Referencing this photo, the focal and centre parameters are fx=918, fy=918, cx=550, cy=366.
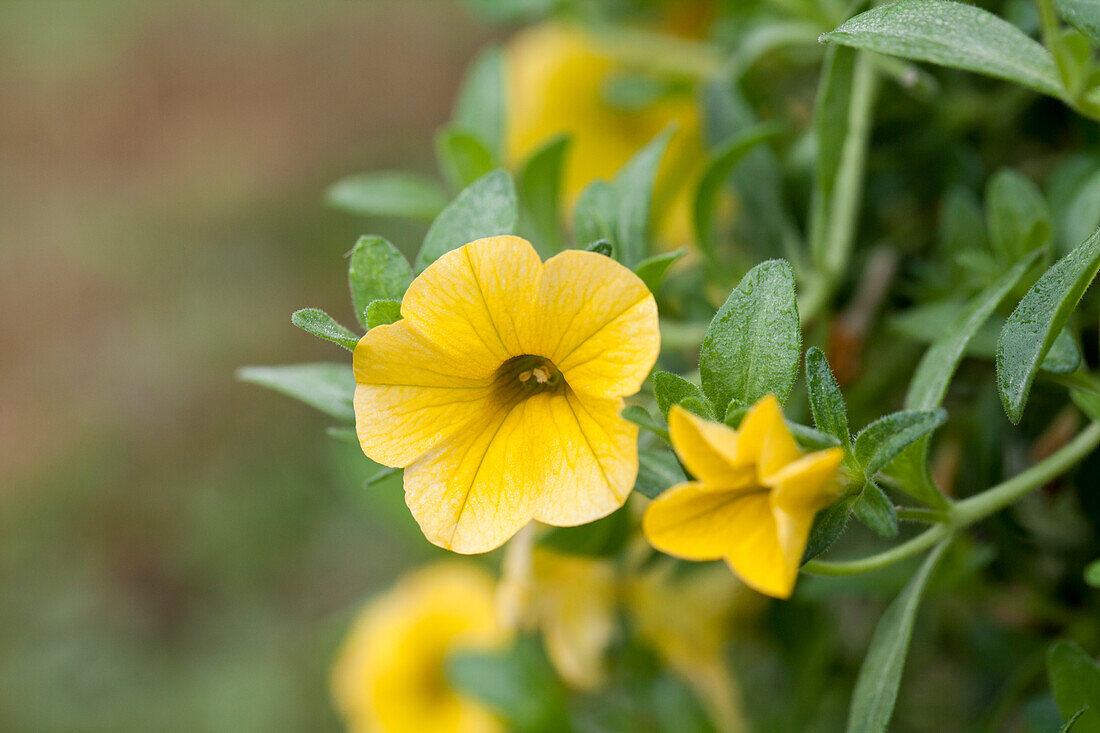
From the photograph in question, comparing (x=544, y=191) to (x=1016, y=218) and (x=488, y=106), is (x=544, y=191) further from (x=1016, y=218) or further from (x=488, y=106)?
(x=1016, y=218)

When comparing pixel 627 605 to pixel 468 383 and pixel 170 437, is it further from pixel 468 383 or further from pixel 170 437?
pixel 170 437

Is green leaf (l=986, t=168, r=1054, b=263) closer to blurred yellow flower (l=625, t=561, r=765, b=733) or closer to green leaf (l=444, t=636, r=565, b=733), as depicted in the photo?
blurred yellow flower (l=625, t=561, r=765, b=733)

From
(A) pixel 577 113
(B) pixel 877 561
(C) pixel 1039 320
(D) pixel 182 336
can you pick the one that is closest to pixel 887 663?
(B) pixel 877 561

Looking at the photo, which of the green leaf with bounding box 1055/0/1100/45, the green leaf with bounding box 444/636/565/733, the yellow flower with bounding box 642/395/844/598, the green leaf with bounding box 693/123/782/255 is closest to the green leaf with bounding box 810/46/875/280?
the green leaf with bounding box 693/123/782/255

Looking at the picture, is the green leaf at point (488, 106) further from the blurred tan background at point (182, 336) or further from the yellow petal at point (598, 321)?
the blurred tan background at point (182, 336)

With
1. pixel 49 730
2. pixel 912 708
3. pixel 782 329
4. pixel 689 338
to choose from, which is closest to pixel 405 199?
pixel 689 338

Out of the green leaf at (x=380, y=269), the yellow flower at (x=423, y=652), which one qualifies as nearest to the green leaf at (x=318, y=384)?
the green leaf at (x=380, y=269)

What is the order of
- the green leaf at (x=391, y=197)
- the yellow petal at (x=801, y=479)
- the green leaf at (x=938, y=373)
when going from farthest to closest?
1. the green leaf at (x=391, y=197)
2. the green leaf at (x=938, y=373)
3. the yellow petal at (x=801, y=479)
